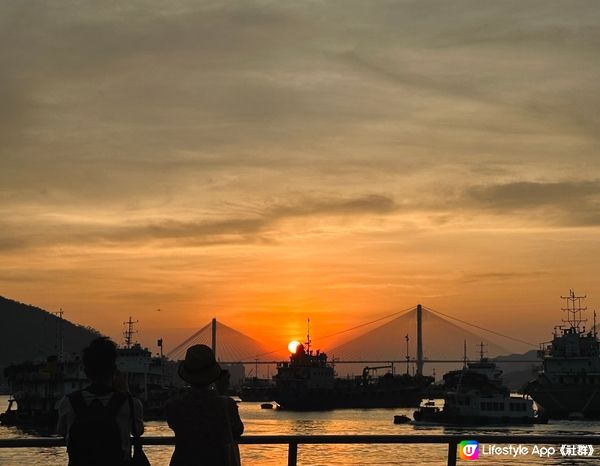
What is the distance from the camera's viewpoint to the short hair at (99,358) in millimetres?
5957

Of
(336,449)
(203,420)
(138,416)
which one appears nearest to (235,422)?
(203,420)

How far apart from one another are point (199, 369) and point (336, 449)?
4467 millimetres

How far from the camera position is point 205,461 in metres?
6.16

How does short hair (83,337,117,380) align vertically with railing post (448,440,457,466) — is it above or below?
above

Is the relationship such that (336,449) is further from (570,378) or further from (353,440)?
(570,378)

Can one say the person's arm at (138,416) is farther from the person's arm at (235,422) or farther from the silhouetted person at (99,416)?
the person's arm at (235,422)

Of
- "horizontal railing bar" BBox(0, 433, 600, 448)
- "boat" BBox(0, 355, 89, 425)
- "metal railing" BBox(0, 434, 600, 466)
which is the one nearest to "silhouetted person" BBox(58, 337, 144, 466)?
"horizontal railing bar" BBox(0, 433, 600, 448)

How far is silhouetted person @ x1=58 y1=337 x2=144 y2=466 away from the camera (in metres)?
5.81

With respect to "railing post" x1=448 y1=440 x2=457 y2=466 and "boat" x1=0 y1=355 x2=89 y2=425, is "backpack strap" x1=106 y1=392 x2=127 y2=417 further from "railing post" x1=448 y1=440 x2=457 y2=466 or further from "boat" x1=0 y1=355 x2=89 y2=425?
"boat" x1=0 y1=355 x2=89 y2=425

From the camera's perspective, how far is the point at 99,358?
5961mm

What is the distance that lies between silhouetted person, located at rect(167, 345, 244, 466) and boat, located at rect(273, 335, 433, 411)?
141676 millimetres

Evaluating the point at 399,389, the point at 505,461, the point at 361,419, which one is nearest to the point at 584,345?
the point at 361,419

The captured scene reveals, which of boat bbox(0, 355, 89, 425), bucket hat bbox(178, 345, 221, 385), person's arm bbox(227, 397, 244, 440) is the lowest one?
person's arm bbox(227, 397, 244, 440)

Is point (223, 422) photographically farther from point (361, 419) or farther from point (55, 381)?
point (361, 419)
